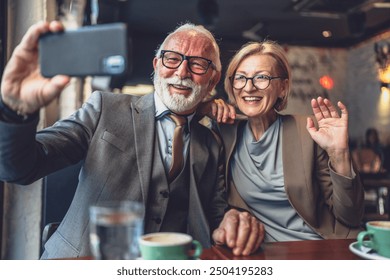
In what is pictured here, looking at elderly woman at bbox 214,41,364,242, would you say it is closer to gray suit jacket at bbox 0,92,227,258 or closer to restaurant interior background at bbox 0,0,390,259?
gray suit jacket at bbox 0,92,227,258

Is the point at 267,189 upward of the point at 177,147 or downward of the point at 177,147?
downward

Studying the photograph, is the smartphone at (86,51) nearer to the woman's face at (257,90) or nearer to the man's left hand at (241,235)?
the man's left hand at (241,235)

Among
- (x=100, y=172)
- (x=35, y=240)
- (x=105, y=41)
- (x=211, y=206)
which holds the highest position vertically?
(x=105, y=41)

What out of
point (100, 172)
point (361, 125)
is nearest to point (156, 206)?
point (100, 172)

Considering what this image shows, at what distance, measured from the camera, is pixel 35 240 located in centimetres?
110

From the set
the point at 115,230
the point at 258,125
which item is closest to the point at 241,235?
the point at 115,230

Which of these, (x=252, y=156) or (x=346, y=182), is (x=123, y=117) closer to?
(x=252, y=156)

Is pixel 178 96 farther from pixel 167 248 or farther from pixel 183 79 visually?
pixel 167 248

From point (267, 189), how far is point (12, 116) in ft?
2.22

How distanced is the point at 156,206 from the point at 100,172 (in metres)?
0.15

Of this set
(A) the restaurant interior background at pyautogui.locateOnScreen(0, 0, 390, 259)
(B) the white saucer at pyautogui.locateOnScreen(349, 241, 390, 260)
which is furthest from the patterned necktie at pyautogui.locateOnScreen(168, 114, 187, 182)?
(A) the restaurant interior background at pyautogui.locateOnScreen(0, 0, 390, 259)

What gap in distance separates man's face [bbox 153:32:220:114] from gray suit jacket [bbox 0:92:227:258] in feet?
0.16

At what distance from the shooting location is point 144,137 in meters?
1.00

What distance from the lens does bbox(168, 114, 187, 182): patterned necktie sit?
102 centimetres
